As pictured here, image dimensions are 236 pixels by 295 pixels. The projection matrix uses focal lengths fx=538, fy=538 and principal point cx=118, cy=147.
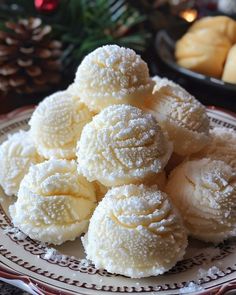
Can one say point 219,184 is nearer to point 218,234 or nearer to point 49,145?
point 218,234

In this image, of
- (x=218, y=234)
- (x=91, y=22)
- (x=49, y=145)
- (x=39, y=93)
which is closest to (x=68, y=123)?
(x=49, y=145)

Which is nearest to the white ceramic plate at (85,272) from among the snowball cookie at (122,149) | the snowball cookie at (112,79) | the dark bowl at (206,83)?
the snowball cookie at (122,149)

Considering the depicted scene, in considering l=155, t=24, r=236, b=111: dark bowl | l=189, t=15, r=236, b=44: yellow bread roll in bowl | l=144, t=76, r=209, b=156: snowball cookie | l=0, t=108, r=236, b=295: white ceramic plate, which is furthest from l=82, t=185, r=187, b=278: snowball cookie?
l=189, t=15, r=236, b=44: yellow bread roll in bowl

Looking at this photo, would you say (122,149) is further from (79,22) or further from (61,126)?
(79,22)

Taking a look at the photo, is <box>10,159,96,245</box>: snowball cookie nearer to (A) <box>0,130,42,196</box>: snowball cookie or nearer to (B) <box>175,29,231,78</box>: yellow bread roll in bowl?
(A) <box>0,130,42,196</box>: snowball cookie

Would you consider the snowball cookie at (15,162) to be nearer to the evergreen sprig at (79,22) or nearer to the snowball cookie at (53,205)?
Result: the snowball cookie at (53,205)
